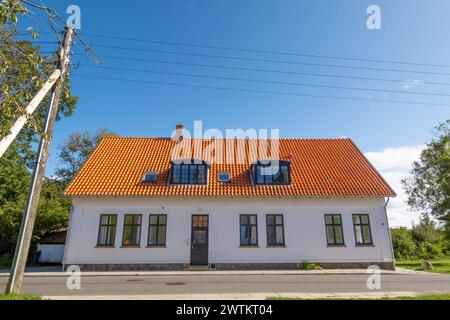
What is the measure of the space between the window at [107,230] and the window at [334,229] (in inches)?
505

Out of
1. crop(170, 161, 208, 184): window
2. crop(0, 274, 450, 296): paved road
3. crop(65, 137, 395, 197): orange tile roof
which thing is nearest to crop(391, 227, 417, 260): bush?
crop(65, 137, 395, 197): orange tile roof

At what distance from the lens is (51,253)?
61.9 feet

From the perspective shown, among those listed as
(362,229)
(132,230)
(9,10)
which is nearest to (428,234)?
(362,229)

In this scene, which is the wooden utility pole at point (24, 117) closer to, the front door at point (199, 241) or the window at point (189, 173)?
the window at point (189, 173)

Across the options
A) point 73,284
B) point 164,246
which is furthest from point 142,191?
point 73,284

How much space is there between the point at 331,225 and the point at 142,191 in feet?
38.2

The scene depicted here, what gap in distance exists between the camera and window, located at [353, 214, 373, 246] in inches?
667

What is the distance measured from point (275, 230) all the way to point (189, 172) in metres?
6.50

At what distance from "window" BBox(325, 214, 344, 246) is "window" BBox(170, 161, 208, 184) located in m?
8.02

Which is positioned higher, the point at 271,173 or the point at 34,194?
the point at 271,173

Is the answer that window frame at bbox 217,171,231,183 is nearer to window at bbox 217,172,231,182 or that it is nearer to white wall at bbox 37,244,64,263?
window at bbox 217,172,231,182

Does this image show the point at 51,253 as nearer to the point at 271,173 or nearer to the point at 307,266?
the point at 271,173

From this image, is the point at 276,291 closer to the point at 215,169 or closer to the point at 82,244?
the point at 215,169

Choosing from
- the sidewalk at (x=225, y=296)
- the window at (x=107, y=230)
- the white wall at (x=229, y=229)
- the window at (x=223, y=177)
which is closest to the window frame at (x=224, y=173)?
the window at (x=223, y=177)
